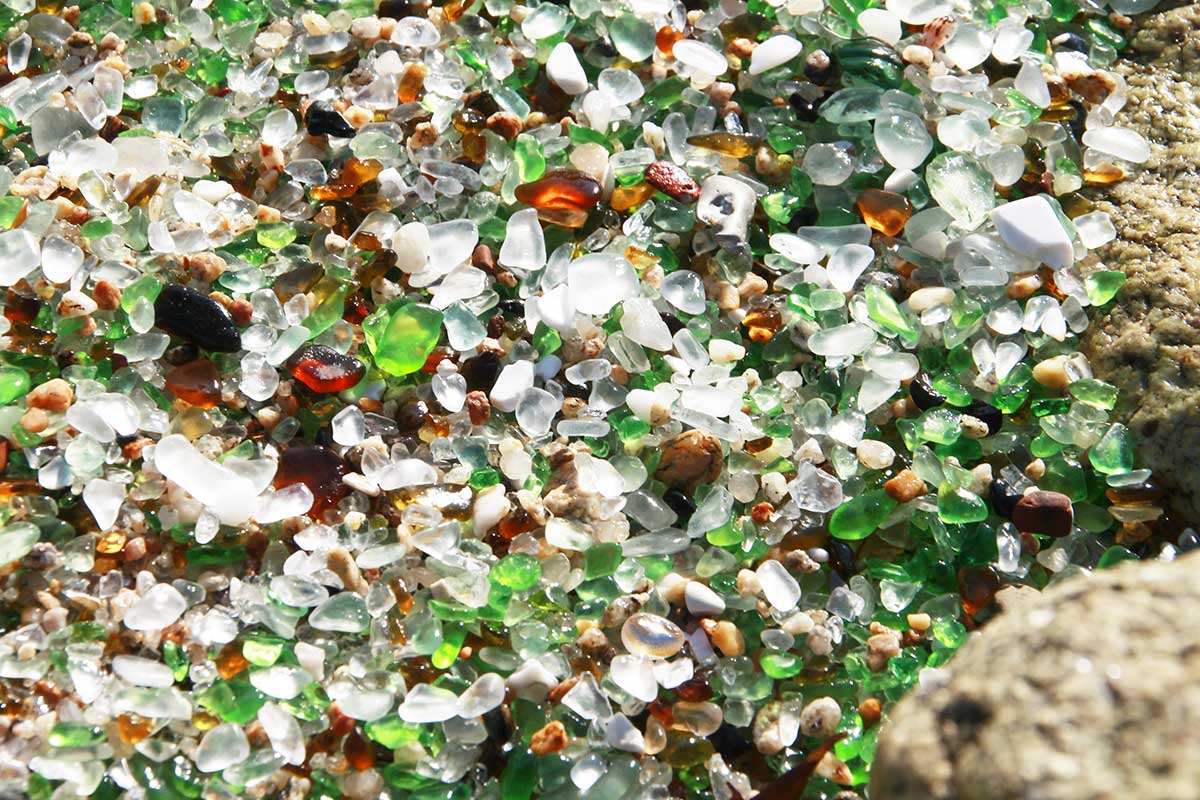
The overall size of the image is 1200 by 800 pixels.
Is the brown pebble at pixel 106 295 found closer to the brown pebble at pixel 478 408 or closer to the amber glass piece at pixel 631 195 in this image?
Result: the brown pebble at pixel 478 408

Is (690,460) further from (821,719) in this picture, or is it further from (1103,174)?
(1103,174)

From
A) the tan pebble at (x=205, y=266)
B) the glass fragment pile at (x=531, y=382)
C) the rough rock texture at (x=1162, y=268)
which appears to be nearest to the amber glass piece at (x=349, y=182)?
the glass fragment pile at (x=531, y=382)

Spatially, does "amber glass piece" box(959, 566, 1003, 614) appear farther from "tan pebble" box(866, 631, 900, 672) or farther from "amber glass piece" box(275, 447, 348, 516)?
"amber glass piece" box(275, 447, 348, 516)

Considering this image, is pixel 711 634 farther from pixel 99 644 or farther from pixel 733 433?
pixel 99 644

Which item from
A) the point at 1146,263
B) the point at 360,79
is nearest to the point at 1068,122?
the point at 1146,263

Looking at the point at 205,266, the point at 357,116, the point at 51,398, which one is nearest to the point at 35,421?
the point at 51,398
